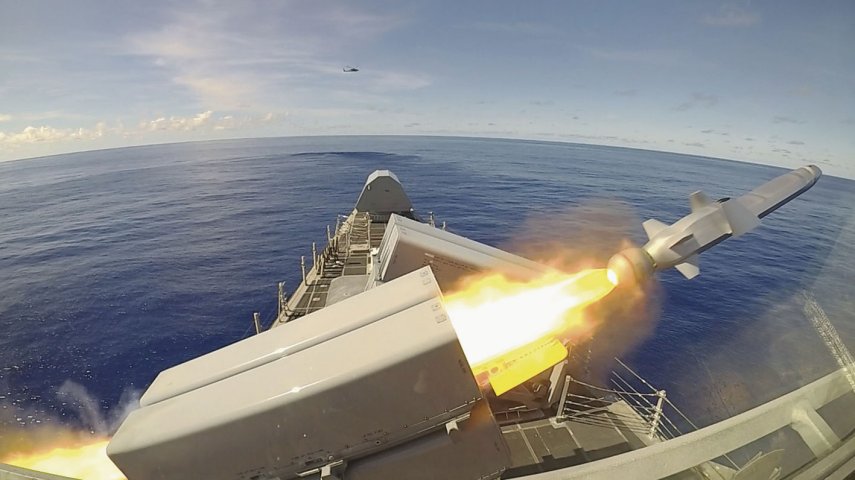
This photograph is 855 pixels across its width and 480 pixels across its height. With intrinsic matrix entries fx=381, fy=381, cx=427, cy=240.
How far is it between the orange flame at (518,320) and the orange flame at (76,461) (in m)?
9.55

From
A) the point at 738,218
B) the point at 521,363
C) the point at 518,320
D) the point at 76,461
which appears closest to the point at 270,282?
the point at 76,461

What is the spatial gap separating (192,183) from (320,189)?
47.8m

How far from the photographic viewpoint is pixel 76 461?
1373 cm

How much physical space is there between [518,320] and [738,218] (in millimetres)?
6488

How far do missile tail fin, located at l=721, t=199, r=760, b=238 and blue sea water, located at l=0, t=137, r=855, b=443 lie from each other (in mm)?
1634

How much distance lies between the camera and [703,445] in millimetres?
3588

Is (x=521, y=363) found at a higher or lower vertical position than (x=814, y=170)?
lower

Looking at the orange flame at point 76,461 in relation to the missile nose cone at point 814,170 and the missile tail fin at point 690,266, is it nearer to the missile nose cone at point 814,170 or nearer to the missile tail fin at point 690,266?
the missile tail fin at point 690,266

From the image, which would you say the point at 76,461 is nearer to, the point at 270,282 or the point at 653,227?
the point at 653,227

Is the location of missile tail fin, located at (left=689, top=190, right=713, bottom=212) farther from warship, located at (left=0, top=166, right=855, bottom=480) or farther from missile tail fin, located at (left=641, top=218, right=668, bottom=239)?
warship, located at (left=0, top=166, right=855, bottom=480)

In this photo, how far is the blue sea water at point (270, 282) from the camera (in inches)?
874

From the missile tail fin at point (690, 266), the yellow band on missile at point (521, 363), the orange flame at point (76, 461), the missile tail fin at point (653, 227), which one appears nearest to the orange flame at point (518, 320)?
the yellow band on missile at point (521, 363)

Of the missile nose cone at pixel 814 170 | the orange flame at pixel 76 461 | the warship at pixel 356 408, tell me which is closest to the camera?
the warship at pixel 356 408

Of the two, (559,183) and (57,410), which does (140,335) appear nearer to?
(57,410)
